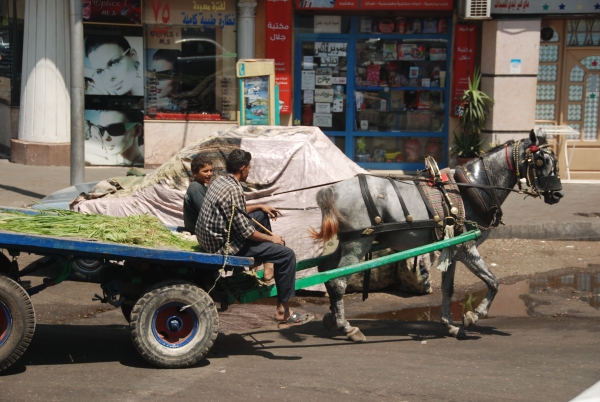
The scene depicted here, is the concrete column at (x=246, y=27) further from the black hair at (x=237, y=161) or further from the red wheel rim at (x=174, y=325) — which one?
the red wheel rim at (x=174, y=325)

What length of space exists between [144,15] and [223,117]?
2.31m

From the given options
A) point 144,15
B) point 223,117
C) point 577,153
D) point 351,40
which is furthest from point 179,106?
point 577,153

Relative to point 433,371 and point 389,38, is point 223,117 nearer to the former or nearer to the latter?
point 389,38

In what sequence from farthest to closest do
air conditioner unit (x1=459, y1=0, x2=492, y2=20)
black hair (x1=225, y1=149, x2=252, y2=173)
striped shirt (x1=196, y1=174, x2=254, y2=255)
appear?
air conditioner unit (x1=459, y1=0, x2=492, y2=20)
black hair (x1=225, y1=149, x2=252, y2=173)
striped shirt (x1=196, y1=174, x2=254, y2=255)

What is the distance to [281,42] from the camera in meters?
14.1

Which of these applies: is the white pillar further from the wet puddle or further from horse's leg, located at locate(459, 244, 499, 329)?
horse's leg, located at locate(459, 244, 499, 329)

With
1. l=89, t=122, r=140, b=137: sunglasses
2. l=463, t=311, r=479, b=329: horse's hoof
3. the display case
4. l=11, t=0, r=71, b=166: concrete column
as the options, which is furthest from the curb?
l=11, t=0, r=71, b=166: concrete column

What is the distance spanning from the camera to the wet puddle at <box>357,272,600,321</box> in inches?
307

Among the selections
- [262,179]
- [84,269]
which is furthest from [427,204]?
[84,269]

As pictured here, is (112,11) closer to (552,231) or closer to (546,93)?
(546,93)

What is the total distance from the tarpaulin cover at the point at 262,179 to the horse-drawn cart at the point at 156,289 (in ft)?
7.33

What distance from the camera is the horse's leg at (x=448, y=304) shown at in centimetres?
681

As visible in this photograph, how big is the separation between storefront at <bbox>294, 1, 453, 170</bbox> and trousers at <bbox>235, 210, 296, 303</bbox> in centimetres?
911

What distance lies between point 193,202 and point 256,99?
15.1 feet
